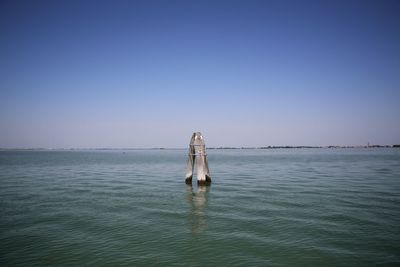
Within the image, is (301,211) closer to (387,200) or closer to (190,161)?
(387,200)

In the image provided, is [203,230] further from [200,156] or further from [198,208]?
[200,156]

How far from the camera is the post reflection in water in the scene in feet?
32.6

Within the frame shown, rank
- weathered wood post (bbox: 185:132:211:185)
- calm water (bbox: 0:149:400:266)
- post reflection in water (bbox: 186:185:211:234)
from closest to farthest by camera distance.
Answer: calm water (bbox: 0:149:400:266) < post reflection in water (bbox: 186:185:211:234) < weathered wood post (bbox: 185:132:211:185)

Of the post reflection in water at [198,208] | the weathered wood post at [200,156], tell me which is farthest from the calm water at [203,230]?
the weathered wood post at [200,156]

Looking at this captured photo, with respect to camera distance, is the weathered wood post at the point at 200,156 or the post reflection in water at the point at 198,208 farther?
the weathered wood post at the point at 200,156

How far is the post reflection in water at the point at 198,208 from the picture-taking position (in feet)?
32.6

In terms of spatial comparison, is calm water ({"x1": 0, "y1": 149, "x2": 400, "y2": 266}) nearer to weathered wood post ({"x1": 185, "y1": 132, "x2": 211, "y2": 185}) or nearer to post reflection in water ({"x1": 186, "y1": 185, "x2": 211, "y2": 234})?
post reflection in water ({"x1": 186, "y1": 185, "x2": 211, "y2": 234})

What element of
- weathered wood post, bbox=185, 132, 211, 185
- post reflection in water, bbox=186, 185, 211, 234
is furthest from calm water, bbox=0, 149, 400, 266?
weathered wood post, bbox=185, 132, 211, 185

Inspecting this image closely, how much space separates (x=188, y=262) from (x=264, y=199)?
27.4 feet

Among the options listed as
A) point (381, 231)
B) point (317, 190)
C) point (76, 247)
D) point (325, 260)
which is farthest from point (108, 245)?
point (317, 190)

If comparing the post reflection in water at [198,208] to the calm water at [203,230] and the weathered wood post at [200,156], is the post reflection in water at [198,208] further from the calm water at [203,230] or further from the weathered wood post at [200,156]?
the weathered wood post at [200,156]

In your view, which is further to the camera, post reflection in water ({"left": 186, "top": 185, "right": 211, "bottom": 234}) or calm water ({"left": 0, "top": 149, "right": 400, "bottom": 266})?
post reflection in water ({"left": 186, "top": 185, "right": 211, "bottom": 234})

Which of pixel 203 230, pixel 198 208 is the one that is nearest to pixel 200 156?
pixel 198 208

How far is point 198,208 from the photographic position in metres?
12.7
